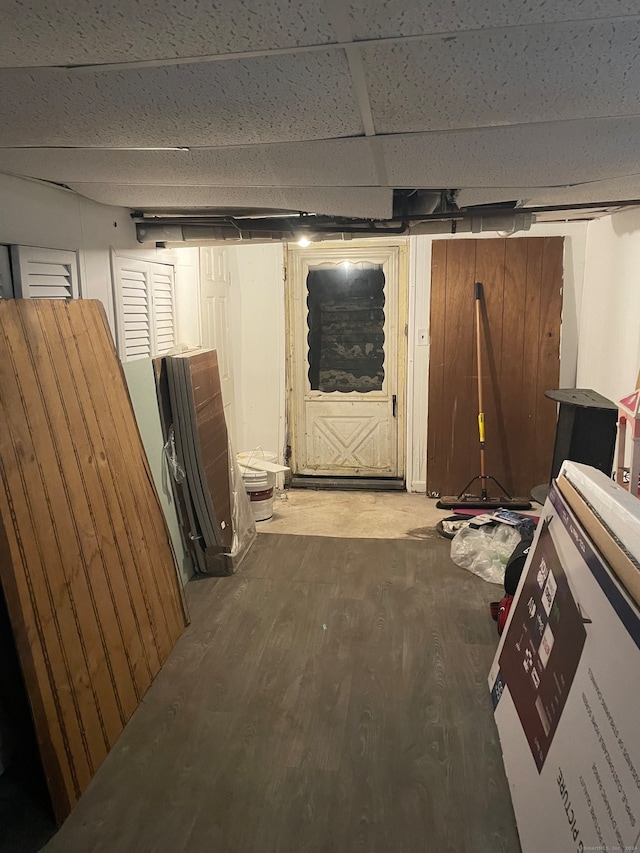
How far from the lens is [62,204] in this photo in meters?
2.51

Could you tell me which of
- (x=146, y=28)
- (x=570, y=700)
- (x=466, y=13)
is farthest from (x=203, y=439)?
(x=466, y=13)

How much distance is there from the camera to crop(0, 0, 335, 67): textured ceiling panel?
0.87m

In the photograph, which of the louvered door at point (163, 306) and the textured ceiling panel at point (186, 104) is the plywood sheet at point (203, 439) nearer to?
the louvered door at point (163, 306)

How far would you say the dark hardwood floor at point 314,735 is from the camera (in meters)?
1.81

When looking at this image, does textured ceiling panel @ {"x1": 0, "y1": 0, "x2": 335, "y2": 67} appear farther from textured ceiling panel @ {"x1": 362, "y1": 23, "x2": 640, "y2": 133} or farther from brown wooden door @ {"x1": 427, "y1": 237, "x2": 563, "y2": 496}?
brown wooden door @ {"x1": 427, "y1": 237, "x2": 563, "y2": 496}

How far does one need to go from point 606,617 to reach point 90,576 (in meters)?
1.73

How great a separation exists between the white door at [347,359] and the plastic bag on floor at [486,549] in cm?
148

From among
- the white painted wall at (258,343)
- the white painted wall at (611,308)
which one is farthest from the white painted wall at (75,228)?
Answer: the white painted wall at (611,308)

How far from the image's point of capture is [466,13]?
0.89 meters

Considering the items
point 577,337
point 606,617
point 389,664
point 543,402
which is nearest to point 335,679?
point 389,664

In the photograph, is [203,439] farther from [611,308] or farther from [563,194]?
[611,308]

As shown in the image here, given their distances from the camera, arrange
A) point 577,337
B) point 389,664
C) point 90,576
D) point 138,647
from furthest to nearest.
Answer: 1. point 577,337
2. point 389,664
3. point 138,647
4. point 90,576

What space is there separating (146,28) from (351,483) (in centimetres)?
443

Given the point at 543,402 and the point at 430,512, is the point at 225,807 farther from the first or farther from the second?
the point at 543,402
